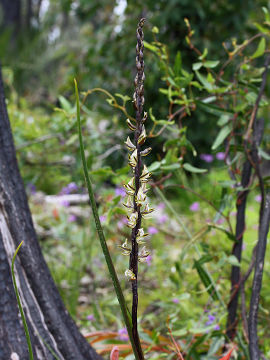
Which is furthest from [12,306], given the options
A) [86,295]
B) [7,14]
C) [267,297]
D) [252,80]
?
[7,14]

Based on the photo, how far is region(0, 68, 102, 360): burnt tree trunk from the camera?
29.2 inches

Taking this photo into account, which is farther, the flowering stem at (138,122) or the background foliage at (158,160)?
the background foliage at (158,160)

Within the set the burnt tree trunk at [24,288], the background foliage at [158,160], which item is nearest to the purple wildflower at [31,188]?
the background foliage at [158,160]

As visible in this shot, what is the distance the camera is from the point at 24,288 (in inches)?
30.3

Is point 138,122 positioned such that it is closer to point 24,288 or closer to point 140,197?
point 140,197

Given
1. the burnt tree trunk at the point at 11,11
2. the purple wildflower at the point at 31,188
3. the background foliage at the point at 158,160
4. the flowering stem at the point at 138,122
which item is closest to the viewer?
the flowering stem at the point at 138,122

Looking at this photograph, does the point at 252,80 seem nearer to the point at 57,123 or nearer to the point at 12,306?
the point at 12,306

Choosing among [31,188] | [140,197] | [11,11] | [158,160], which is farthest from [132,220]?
[11,11]

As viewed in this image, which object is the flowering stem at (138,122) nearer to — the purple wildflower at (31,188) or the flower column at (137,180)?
the flower column at (137,180)

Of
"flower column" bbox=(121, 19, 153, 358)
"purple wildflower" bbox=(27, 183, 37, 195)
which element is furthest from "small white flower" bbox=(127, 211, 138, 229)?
"purple wildflower" bbox=(27, 183, 37, 195)

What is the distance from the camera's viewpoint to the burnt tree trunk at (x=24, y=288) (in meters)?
0.74

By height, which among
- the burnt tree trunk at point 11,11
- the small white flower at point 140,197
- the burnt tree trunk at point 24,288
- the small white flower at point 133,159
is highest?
the burnt tree trunk at point 11,11

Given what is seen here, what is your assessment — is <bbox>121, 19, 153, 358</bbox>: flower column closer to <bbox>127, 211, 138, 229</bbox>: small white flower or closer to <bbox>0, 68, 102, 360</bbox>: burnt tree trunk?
<bbox>127, 211, 138, 229</bbox>: small white flower

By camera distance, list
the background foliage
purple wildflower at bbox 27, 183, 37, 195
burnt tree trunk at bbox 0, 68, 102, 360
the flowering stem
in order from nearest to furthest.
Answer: the flowering stem
burnt tree trunk at bbox 0, 68, 102, 360
the background foliage
purple wildflower at bbox 27, 183, 37, 195
